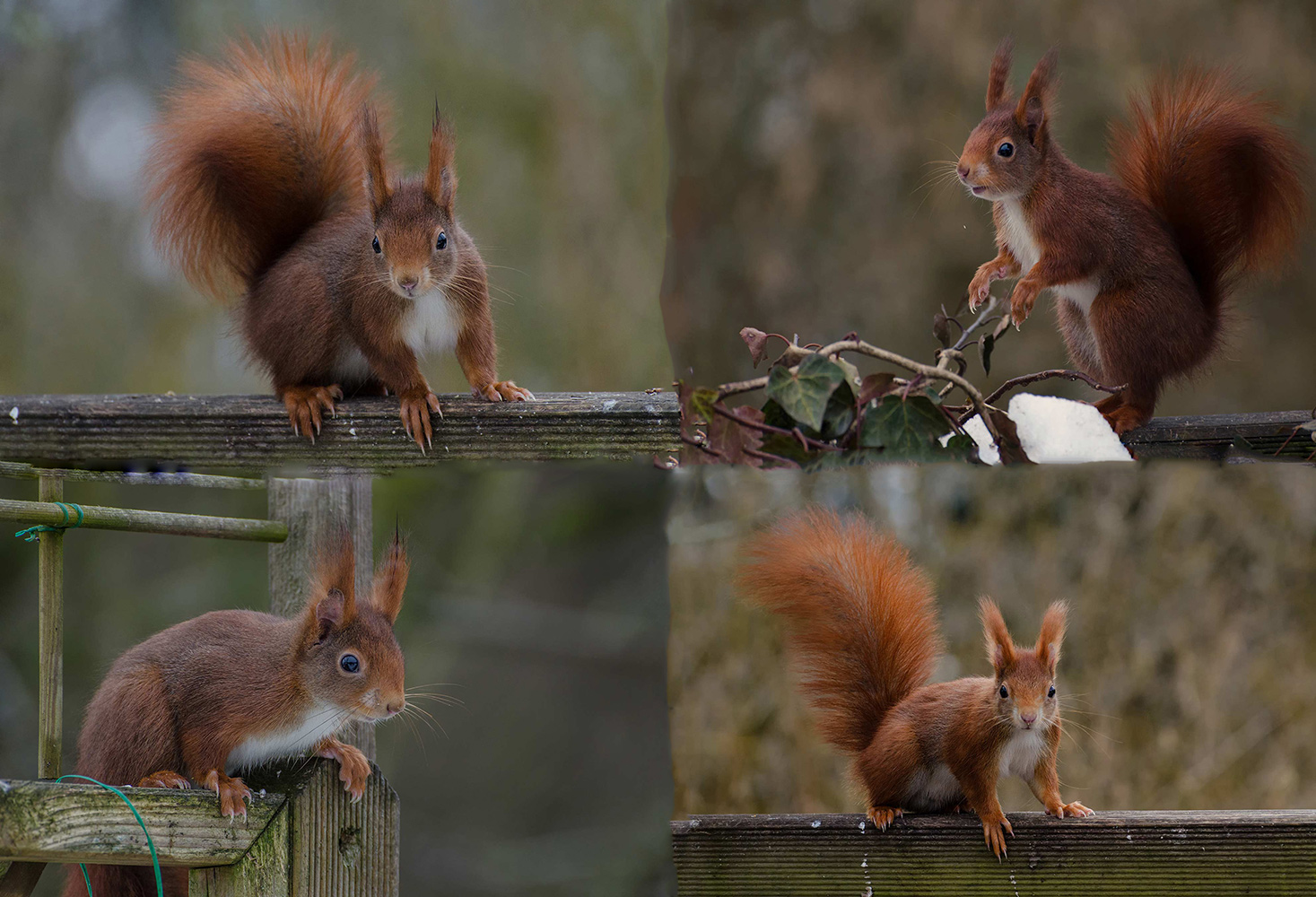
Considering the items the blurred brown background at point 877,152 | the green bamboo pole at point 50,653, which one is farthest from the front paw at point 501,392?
the blurred brown background at point 877,152

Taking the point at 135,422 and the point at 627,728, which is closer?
the point at 135,422

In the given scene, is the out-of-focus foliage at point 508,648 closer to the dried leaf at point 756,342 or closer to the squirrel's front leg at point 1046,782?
the squirrel's front leg at point 1046,782

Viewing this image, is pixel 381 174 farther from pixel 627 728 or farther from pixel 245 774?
pixel 627 728

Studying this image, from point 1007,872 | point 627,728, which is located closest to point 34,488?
point 627,728

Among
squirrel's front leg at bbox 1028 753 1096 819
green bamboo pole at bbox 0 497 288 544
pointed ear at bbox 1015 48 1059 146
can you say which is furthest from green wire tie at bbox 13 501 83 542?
squirrel's front leg at bbox 1028 753 1096 819

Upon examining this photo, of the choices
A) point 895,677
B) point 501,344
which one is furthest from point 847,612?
point 501,344

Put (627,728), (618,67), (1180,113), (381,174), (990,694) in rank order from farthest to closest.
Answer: (627,728), (618,67), (990,694), (381,174), (1180,113)
